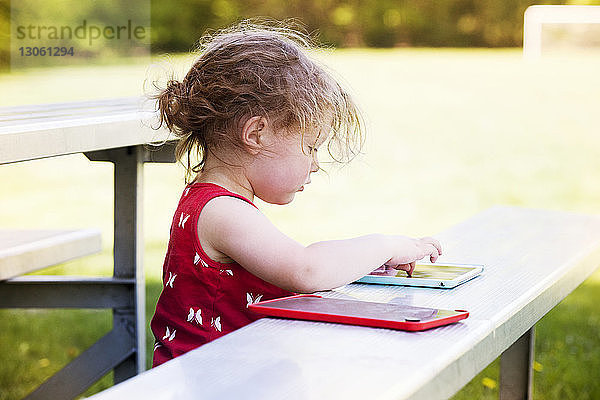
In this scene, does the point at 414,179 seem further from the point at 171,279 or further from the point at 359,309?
the point at 359,309

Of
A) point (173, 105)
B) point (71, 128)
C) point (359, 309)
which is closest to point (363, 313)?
point (359, 309)

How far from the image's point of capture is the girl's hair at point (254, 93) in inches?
62.7

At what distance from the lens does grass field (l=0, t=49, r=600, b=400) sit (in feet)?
13.3

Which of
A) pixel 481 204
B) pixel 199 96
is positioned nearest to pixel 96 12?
pixel 481 204

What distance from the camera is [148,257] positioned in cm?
568

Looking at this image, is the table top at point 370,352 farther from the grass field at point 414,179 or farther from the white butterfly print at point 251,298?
the grass field at point 414,179

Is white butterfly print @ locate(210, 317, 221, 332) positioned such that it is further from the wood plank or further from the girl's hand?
the wood plank

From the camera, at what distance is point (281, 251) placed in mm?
1395

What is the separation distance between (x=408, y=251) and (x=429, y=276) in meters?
0.05

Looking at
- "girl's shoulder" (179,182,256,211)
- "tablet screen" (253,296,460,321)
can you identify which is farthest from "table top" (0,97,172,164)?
"tablet screen" (253,296,460,321)

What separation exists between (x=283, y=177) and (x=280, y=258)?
0.84 feet

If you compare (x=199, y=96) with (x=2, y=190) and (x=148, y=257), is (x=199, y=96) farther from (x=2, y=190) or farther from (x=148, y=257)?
(x=2, y=190)

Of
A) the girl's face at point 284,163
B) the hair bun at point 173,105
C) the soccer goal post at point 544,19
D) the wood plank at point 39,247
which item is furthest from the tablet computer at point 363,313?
the soccer goal post at point 544,19

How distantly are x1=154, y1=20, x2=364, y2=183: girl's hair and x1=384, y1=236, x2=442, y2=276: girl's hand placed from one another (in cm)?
24
